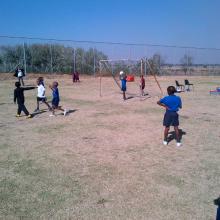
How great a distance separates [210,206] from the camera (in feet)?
14.4

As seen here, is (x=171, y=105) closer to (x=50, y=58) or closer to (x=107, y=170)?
(x=107, y=170)

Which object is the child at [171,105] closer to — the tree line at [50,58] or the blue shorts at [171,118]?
the blue shorts at [171,118]

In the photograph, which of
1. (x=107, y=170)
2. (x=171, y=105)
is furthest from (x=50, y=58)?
(x=107, y=170)

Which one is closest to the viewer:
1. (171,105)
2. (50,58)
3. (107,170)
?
(107,170)

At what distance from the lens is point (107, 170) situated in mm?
5785

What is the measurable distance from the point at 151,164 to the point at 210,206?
1.87m

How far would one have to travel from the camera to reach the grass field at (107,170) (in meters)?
4.34

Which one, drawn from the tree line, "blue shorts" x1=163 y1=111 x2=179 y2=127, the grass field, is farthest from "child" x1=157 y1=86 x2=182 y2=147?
the tree line

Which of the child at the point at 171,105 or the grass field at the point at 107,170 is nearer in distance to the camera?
the grass field at the point at 107,170

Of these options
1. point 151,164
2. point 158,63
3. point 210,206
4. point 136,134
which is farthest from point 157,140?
point 158,63

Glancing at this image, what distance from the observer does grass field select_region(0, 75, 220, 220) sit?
14.2ft

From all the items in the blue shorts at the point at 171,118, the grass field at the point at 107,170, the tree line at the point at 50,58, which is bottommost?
the grass field at the point at 107,170

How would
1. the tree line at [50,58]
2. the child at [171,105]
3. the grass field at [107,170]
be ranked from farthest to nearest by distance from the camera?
the tree line at [50,58]
the child at [171,105]
the grass field at [107,170]

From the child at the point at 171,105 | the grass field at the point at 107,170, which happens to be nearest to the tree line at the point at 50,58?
the grass field at the point at 107,170
